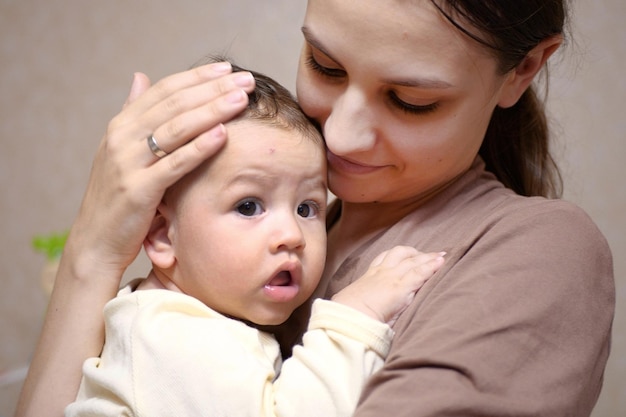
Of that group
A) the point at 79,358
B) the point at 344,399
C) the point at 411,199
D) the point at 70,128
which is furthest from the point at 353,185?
the point at 70,128

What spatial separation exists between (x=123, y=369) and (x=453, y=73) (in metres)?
0.62

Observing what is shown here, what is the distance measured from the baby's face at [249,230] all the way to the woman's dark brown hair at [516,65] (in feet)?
1.04

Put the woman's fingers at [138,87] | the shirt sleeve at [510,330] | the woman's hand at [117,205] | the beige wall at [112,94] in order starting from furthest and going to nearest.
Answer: the beige wall at [112,94], the woman's fingers at [138,87], the woman's hand at [117,205], the shirt sleeve at [510,330]

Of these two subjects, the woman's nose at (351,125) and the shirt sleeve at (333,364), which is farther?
the woman's nose at (351,125)

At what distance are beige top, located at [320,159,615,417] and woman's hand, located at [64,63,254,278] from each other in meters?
0.40

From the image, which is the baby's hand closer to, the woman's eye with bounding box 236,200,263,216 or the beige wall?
the woman's eye with bounding box 236,200,263,216

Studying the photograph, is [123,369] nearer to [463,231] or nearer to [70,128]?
[463,231]

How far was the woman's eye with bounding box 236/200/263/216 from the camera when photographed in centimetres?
121

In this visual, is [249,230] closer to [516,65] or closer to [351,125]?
[351,125]

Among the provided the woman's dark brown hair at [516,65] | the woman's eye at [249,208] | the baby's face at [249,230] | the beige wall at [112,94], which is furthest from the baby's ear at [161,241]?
the beige wall at [112,94]

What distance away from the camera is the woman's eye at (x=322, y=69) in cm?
124

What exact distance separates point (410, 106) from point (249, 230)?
298 millimetres

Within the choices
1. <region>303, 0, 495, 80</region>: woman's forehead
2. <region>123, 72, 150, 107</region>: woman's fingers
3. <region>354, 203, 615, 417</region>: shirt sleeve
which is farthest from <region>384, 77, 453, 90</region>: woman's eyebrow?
<region>123, 72, 150, 107</region>: woman's fingers

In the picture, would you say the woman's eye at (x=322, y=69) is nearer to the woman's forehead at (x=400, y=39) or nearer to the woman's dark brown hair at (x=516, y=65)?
the woman's forehead at (x=400, y=39)
